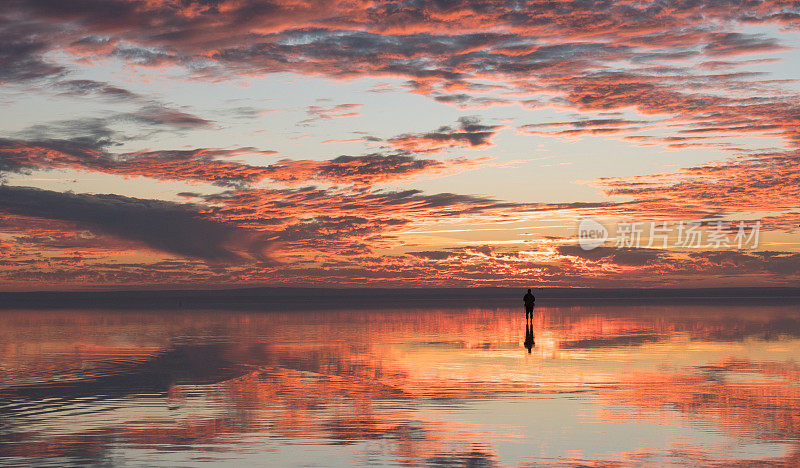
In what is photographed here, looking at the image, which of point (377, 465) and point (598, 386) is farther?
point (598, 386)

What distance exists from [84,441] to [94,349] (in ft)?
76.2

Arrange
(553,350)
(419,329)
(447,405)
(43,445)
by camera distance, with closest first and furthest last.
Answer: (43,445) → (447,405) → (553,350) → (419,329)

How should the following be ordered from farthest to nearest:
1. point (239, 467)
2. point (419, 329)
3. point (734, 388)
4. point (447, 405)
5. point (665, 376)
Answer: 1. point (419, 329)
2. point (665, 376)
3. point (734, 388)
4. point (447, 405)
5. point (239, 467)

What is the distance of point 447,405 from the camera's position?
22297mm

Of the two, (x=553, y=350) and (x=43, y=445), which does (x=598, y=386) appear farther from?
(x=43, y=445)

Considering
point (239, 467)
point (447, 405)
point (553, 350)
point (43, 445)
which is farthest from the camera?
point (553, 350)

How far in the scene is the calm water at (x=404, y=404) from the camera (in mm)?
16703

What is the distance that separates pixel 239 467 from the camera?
15.5m

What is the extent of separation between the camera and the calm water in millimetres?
16703

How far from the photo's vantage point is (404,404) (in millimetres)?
22531

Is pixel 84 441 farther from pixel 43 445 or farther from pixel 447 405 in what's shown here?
pixel 447 405

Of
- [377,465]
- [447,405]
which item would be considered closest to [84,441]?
[377,465]

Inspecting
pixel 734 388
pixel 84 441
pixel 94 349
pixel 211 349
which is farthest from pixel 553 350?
pixel 84 441

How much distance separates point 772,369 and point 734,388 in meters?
5.40
